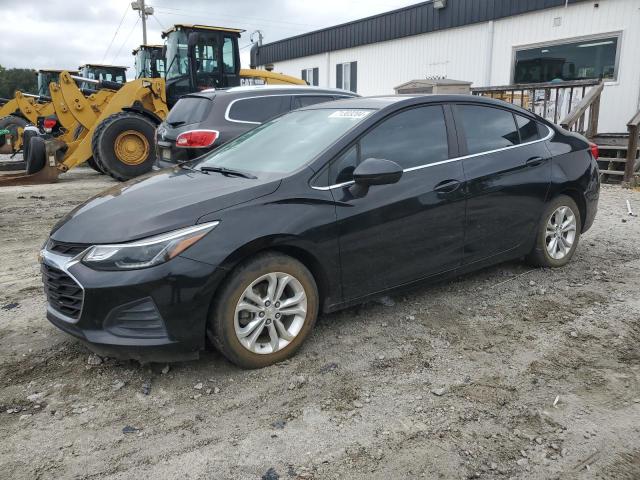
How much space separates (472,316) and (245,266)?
6.18ft

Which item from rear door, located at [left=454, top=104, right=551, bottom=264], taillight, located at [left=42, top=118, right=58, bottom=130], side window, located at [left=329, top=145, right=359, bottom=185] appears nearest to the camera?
side window, located at [left=329, top=145, right=359, bottom=185]

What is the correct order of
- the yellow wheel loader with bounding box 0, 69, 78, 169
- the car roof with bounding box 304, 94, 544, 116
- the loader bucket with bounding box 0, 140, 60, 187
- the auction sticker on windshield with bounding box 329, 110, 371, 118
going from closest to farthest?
the auction sticker on windshield with bounding box 329, 110, 371, 118 < the car roof with bounding box 304, 94, 544, 116 < the loader bucket with bounding box 0, 140, 60, 187 < the yellow wheel loader with bounding box 0, 69, 78, 169

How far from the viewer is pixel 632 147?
30.3ft

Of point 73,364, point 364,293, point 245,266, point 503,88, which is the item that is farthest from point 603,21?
point 73,364

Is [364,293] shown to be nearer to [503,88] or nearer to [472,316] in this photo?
[472,316]

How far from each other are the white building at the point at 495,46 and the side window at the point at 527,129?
311 inches

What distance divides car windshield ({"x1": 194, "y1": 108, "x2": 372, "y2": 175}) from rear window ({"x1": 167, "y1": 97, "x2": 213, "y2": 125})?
3.30m

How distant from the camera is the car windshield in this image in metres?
3.59

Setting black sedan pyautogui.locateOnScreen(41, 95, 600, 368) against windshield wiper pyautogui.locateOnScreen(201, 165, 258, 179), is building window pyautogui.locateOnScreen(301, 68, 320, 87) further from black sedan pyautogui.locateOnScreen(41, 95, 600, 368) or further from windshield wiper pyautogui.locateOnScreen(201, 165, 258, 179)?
windshield wiper pyautogui.locateOnScreen(201, 165, 258, 179)

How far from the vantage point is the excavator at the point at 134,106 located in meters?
10.9

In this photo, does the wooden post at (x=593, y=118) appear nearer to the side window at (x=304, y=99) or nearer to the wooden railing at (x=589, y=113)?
the wooden railing at (x=589, y=113)

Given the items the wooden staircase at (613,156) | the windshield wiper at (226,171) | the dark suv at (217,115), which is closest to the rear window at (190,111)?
the dark suv at (217,115)

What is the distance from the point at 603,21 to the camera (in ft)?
37.0

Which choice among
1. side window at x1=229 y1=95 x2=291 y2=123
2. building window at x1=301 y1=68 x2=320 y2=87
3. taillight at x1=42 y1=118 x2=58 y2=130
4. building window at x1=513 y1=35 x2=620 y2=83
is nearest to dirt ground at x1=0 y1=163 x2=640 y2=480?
side window at x1=229 y1=95 x2=291 y2=123
